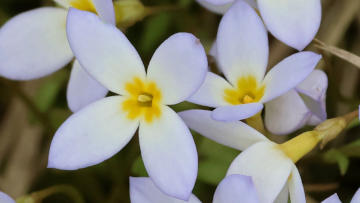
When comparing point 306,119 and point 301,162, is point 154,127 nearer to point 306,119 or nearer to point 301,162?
point 306,119

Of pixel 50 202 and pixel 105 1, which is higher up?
pixel 105 1

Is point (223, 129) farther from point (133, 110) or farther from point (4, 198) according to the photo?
point (4, 198)

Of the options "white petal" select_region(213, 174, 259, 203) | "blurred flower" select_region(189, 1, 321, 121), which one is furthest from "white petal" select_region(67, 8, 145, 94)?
"white petal" select_region(213, 174, 259, 203)

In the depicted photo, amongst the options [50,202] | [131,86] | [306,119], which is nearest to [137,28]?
[50,202]

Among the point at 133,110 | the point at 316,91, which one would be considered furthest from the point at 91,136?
the point at 316,91

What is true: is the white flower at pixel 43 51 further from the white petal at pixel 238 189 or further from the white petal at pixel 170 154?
the white petal at pixel 238 189

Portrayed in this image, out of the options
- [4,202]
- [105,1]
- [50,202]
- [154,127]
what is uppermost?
[105,1]

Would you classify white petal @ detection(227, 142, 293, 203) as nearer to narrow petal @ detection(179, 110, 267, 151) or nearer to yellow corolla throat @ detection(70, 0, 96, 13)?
narrow petal @ detection(179, 110, 267, 151)

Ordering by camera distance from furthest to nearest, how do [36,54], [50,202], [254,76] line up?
[50,202] → [36,54] → [254,76]
